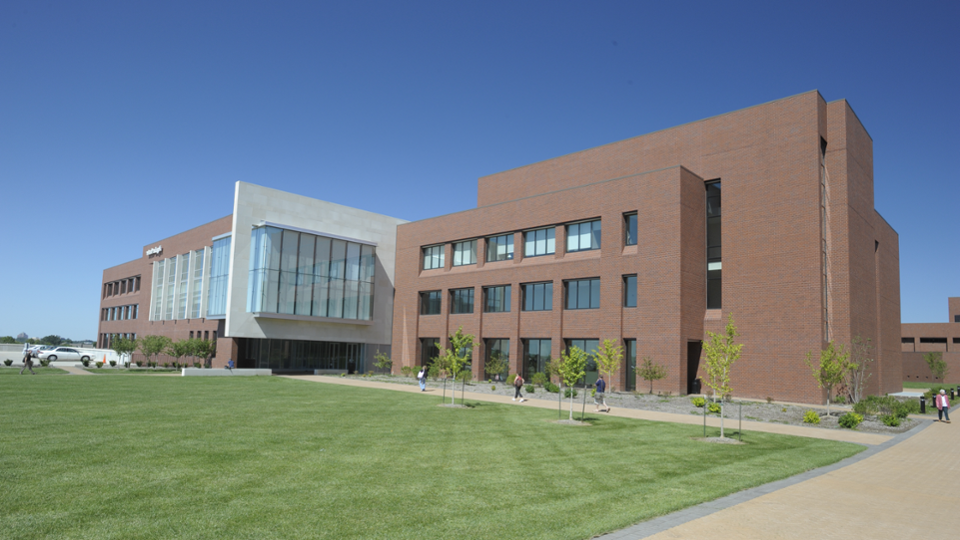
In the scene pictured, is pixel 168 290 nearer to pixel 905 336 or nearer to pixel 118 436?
pixel 118 436

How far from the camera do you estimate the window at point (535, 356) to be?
41.5m

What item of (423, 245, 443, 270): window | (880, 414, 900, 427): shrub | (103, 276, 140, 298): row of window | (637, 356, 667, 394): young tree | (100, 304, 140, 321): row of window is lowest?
(880, 414, 900, 427): shrub

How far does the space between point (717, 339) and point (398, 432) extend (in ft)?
35.8

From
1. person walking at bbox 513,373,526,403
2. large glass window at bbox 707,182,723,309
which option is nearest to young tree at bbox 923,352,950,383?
large glass window at bbox 707,182,723,309

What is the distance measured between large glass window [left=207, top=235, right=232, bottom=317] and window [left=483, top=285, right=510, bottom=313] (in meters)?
20.0

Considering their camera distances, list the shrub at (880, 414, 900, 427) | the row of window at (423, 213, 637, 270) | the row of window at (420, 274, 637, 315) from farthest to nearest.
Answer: the row of window at (423, 213, 637, 270), the row of window at (420, 274, 637, 315), the shrub at (880, 414, 900, 427)

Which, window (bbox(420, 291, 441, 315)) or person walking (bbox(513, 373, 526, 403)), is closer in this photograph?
person walking (bbox(513, 373, 526, 403))

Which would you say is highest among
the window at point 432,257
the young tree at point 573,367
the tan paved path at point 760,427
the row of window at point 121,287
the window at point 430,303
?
the window at point 432,257

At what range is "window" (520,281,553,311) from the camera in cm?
4168

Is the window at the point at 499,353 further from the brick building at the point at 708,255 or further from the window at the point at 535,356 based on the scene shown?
the window at the point at 535,356

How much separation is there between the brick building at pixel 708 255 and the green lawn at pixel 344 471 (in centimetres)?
1588

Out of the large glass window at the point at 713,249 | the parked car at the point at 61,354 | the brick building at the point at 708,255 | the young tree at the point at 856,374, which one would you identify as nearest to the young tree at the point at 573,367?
the brick building at the point at 708,255

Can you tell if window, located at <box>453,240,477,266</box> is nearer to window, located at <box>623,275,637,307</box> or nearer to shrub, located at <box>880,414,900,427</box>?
window, located at <box>623,275,637,307</box>

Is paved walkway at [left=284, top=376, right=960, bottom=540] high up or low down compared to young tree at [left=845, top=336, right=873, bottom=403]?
down
